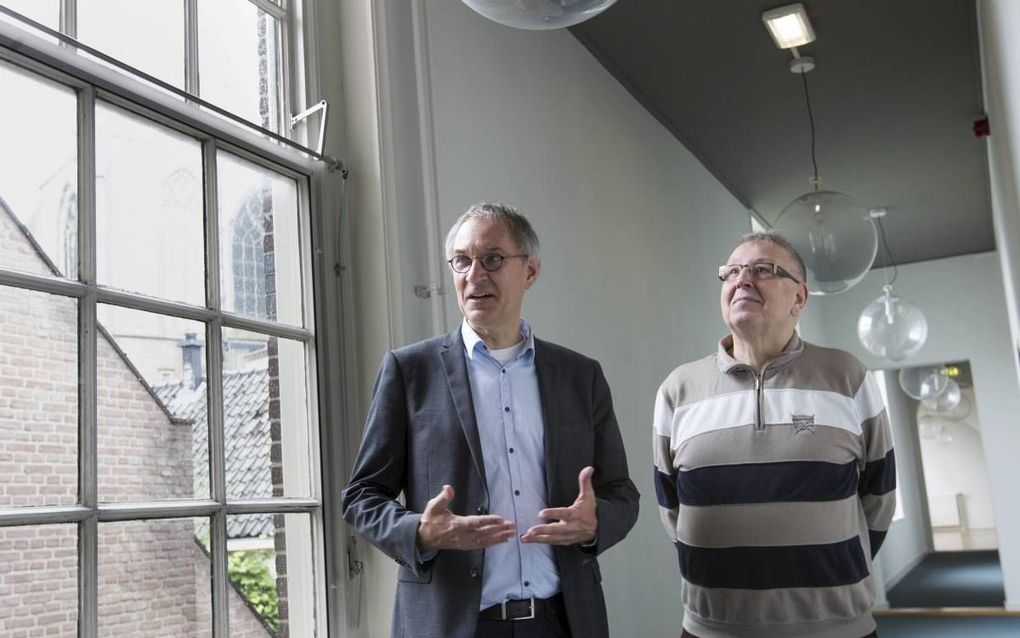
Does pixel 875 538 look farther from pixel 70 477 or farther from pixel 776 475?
pixel 70 477

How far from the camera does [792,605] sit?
2.17 metres

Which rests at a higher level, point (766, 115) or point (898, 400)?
point (766, 115)

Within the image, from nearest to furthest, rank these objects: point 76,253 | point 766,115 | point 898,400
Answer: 1. point 76,253
2. point 766,115
3. point 898,400

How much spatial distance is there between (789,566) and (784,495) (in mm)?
154

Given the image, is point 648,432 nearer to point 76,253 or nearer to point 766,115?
point 766,115

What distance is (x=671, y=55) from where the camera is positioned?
505 centimetres

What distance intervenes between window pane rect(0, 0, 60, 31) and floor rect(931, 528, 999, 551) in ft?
65.4

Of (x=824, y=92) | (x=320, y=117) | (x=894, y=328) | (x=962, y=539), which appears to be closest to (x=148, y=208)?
(x=320, y=117)

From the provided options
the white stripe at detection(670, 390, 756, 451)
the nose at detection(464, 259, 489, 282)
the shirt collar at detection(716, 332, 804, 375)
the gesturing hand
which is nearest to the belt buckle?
the gesturing hand

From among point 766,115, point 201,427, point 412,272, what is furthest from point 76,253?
point 766,115

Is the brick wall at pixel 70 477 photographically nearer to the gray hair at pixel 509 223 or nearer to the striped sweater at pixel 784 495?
the gray hair at pixel 509 223

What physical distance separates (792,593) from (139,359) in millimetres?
1458

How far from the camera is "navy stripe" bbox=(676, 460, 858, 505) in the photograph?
7.28 feet

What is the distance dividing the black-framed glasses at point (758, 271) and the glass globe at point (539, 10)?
742 mm
